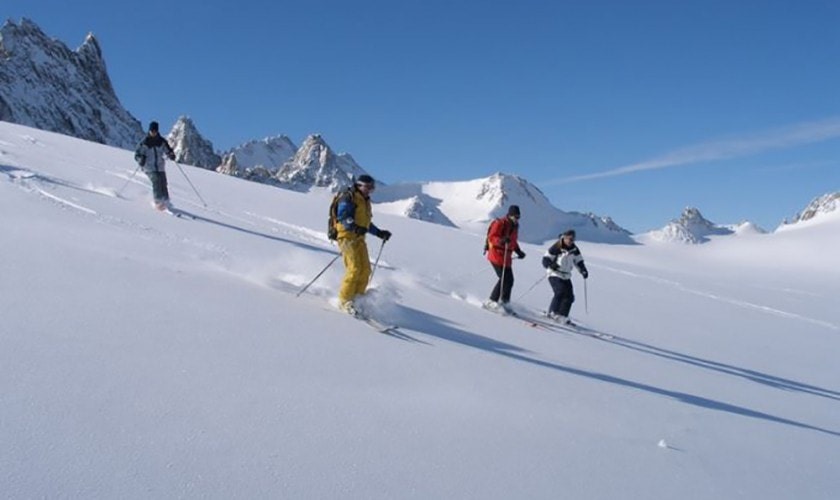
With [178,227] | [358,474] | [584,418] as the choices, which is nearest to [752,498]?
[584,418]

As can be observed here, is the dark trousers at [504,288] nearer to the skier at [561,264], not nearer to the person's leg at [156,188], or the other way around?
the skier at [561,264]

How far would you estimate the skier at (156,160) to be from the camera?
36.8 feet

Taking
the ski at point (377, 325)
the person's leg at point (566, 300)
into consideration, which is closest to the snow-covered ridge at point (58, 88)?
the person's leg at point (566, 300)

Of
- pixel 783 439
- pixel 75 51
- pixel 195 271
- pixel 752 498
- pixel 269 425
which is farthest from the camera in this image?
pixel 75 51

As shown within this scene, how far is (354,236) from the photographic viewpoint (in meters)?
6.51

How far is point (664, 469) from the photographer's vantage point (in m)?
3.87

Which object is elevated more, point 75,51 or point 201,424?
point 75,51

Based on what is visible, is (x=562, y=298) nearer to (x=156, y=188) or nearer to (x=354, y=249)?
(x=354, y=249)

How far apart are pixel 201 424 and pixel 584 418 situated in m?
2.87

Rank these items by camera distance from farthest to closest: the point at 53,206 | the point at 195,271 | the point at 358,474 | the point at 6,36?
the point at 6,36 < the point at 53,206 < the point at 195,271 < the point at 358,474

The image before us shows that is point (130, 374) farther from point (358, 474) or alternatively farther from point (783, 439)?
point (783, 439)

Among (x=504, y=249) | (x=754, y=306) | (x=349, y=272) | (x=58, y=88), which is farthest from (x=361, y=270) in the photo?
(x=58, y=88)

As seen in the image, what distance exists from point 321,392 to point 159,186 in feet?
29.7

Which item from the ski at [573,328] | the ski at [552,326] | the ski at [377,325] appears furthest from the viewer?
the ski at [573,328]
